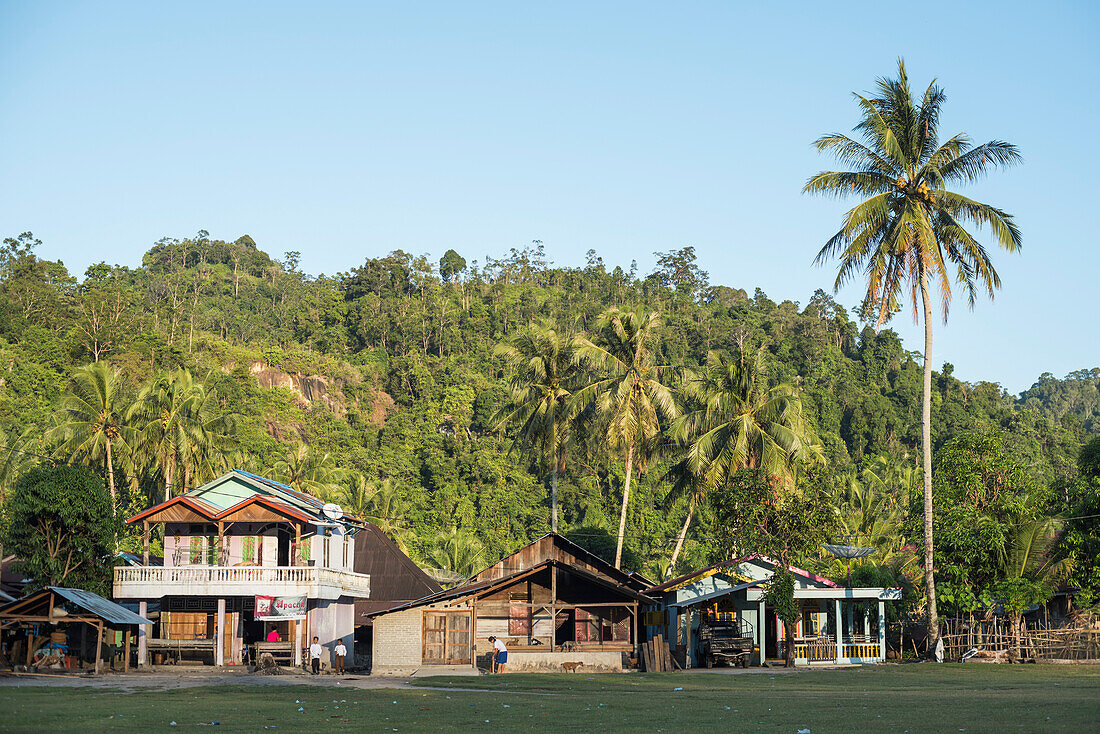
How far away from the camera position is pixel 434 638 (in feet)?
126

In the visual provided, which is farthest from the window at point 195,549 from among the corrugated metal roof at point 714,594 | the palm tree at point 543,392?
the corrugated metal roof at point 714,594

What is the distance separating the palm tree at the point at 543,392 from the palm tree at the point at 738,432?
5.51 m

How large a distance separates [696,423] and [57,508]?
88.9 ft

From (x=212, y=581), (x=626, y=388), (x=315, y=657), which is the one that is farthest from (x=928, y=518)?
(x=212, y=581)

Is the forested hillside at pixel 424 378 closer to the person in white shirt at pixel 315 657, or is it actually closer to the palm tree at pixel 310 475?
the palm tree at pixel 310 475

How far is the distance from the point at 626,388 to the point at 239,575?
777 inches

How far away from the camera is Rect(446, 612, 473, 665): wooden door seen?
38.2m

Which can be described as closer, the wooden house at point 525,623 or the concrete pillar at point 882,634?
the wooden house at point 525,623

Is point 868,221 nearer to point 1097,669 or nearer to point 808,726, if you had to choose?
point 1097,669

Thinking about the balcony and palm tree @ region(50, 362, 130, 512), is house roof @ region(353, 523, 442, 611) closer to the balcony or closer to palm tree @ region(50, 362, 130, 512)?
the balcony

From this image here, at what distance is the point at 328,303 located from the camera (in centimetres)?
11206

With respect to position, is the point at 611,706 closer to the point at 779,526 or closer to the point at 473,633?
the point at 473,633

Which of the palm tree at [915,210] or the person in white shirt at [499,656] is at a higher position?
the palm tree at [915,210]

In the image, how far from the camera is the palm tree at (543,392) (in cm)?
5284
